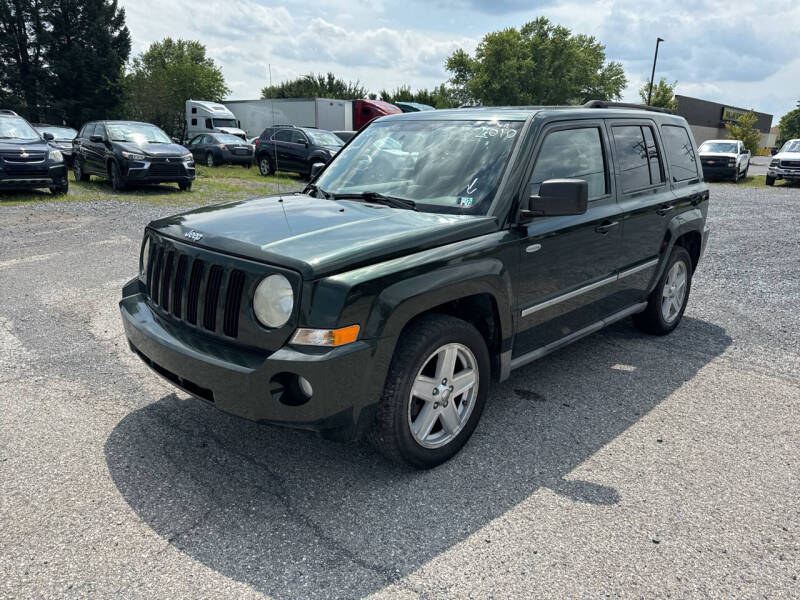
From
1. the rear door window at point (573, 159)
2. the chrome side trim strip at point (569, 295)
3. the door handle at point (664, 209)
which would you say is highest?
the rear door window at point (573, 159)

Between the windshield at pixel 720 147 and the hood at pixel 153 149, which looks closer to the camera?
the hood at pixel 153 149

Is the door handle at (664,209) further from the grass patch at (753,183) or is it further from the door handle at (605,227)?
the grass patch at (753,183)

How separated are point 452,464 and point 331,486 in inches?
26.2

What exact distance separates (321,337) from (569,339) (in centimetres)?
212

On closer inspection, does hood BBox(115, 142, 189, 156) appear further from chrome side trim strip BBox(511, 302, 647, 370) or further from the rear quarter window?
chrome side trim strip BBox(511, 302, 647, 370)

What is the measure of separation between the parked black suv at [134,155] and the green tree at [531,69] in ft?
171

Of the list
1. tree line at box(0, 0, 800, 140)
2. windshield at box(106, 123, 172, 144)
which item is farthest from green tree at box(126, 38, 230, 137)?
windshield at box(106, 123, 172, 144)

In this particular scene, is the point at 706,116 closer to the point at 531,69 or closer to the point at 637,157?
the point at 531,69

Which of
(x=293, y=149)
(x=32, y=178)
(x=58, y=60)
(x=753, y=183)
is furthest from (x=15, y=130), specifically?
(x=58, y=60)

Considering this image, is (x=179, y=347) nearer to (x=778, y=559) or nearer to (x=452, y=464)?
(x=452, y=464)

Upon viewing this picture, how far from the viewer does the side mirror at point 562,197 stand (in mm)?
3244

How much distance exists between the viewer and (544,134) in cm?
372

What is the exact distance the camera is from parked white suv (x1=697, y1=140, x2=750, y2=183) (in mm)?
23906

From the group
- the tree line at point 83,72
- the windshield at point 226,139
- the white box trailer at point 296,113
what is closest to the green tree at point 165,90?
A: the tree line at point 83,72
